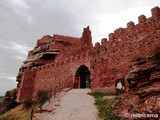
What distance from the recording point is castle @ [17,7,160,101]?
1697 cm

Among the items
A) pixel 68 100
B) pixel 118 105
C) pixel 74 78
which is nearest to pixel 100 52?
pixel 68 100

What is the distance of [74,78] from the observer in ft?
92.2

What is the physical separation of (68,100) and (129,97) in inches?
329

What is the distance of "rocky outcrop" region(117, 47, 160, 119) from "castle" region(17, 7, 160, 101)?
4.53 metres

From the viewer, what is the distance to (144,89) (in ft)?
33.4

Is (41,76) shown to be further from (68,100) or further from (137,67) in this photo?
(137,67)

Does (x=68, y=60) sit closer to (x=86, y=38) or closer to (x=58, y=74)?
(x=58, y=74)

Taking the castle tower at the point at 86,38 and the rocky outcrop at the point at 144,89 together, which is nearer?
the rocky outcrop at the point at 144,89

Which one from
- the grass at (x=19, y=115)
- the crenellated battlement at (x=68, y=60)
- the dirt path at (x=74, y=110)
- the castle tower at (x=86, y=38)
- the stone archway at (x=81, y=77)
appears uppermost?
the castle tower at (x=86, y=38)

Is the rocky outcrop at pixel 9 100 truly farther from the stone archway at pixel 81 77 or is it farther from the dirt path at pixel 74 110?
the dirt path at pixel 74 110

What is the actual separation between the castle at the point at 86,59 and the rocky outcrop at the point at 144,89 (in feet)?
14.8

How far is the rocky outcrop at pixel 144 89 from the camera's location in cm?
936

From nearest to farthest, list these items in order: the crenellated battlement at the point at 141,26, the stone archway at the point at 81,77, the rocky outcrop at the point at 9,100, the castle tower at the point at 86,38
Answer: the crenellated battlement at the point at 141,26
the stone archway at the point at 81,77
the rocky outcrop at the point at 9,100
the castle tower at the point at 86,38

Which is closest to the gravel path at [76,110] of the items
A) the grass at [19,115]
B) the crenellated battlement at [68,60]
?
the grass at [19,115]
